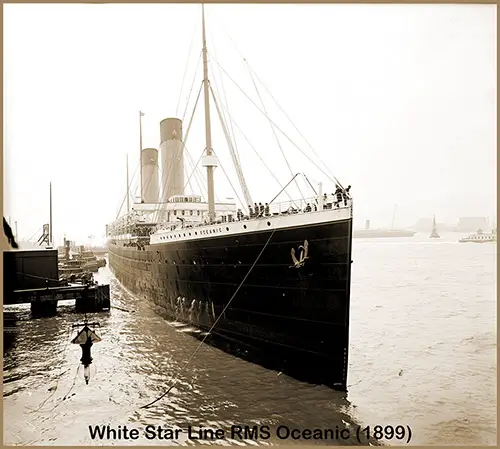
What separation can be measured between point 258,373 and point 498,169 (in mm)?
5348

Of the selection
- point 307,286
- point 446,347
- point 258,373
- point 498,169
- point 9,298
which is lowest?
point 446,347

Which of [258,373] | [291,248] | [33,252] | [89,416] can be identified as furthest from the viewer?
[33,252]

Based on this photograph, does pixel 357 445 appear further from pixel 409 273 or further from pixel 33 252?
pixel 409 273

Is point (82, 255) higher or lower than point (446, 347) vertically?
higher

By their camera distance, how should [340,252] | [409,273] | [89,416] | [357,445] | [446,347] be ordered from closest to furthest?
[357,445] < [89,416] < [340,252] < [446,347] < [409,273]

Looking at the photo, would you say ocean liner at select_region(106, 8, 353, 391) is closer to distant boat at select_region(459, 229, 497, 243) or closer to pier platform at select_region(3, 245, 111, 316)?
distant boat at select_region(459, 229, 497, 243)

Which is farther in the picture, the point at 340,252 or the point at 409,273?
the point at 409,273

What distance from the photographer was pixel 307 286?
22.1 feet

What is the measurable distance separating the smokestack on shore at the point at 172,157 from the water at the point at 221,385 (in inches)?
150

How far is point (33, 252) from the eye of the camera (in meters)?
8.88

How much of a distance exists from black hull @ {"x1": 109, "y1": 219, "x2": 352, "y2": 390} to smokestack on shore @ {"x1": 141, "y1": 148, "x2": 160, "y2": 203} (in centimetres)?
525

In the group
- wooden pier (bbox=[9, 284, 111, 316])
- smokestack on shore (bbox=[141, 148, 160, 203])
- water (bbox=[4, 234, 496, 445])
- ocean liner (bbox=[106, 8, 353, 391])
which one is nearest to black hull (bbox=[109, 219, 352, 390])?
ocean liner (bbox=[106, 8, 353, 391])

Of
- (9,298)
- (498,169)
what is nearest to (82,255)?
(9,298)

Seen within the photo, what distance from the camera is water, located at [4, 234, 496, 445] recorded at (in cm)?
589
